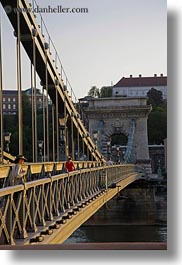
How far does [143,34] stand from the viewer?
224 inches

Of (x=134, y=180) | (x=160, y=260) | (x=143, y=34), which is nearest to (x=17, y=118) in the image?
(x=143, y=34)

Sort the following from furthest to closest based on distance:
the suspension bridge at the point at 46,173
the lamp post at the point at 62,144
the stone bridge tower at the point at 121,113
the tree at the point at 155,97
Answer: the lamp post at the point at 62,144 → the stone bridge tower at the point at 121,113 → the tree at the point at 155,97 → the suspension bridge at the point at 46,173

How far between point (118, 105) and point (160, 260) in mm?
3078

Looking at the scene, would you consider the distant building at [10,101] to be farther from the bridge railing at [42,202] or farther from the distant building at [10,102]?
the bridge railing at [42,202]

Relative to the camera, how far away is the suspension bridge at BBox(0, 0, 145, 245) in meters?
5.25

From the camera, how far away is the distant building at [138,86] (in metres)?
5.46

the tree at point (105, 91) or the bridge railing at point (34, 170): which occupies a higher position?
the tree at point (105, 91)

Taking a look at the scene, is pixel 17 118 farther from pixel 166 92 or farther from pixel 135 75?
pixel 166 92

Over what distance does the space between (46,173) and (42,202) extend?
194 centimetres

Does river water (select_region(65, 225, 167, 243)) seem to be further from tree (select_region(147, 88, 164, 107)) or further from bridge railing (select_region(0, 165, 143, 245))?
tree (select_region(147, 88, 164, 107))

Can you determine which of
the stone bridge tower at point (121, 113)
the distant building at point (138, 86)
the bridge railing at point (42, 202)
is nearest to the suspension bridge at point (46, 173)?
the bridge railing at point (42, 202)

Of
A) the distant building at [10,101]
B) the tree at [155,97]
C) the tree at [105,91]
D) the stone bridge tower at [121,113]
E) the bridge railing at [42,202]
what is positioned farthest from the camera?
the stone bridge tower at [121,113]

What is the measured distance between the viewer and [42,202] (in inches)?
239

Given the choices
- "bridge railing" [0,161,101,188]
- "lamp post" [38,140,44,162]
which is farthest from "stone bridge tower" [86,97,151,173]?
"bridge railing" [0,161,101,188]
